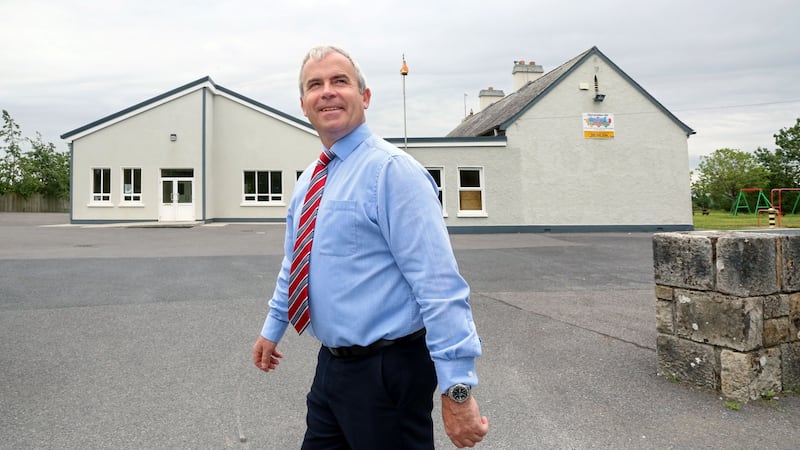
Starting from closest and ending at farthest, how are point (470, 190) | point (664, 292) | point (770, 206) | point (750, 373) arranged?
point (750, 373) → point (664, 292) → point (470, 190) → point (770, 206)

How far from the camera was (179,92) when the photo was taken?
24.9 meters

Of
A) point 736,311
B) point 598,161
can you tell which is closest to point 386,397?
point 736,311

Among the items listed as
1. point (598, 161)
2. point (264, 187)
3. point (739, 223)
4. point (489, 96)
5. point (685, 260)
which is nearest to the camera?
point (685, 260)

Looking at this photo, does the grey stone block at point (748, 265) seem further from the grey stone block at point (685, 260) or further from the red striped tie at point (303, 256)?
the red striped tie at point (303, 256)

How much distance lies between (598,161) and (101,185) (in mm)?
23331

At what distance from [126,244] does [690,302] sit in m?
14.6

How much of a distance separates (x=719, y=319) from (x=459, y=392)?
311cm

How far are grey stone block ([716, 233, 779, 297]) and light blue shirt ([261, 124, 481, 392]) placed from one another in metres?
3.03

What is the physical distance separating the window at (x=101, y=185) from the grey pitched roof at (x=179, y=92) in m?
2.05

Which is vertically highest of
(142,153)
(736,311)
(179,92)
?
(179,92)

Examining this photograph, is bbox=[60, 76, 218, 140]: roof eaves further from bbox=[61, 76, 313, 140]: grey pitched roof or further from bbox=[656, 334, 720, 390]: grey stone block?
bbox=[656, 334, 720, 390]: grey stone block

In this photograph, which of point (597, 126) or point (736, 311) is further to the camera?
point (597, 126)

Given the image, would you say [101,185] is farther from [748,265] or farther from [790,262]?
[790,262]

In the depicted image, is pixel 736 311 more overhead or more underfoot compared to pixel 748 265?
more underfoot
